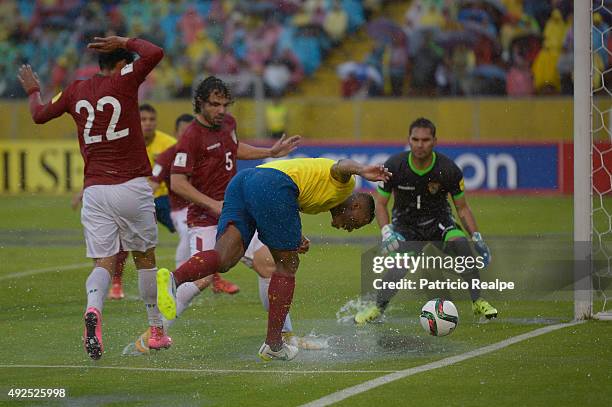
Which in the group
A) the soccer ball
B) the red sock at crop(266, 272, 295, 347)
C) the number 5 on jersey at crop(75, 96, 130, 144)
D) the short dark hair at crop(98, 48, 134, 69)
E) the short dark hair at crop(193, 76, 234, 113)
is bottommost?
the soccer ball

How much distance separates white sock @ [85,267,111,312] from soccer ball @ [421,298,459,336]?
235 centimetres

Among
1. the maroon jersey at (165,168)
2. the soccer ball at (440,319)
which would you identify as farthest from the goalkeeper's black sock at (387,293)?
the maroon jersey at (165,168)

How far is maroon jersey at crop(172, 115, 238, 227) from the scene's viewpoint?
9828 mm

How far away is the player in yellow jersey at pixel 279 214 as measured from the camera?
7.95m

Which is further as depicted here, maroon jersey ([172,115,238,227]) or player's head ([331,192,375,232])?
maroon jersey ([172,115,238,227])

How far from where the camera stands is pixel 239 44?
2731 centimetres

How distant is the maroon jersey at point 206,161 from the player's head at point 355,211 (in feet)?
6.31

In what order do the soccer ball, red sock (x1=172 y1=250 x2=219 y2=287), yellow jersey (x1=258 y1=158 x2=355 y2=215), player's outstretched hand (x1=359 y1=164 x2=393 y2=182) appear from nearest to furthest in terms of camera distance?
player's outstretched hand (x1=359 y1=164 x2=393 y2=182) → red sock (x1=172 y1=250 x2=219 y2=287) → yellow jersey (x1=258 y1=158 x2=355 y2=215) → the soccer ball

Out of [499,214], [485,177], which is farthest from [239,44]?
[499,214]

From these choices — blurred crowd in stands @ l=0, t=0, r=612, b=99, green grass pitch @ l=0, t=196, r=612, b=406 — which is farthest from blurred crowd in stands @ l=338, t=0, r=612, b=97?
green grass pitch @ l=0, t=196, r=612, b=406

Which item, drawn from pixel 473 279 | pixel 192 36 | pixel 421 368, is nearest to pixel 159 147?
pixel 473 279

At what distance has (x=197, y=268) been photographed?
7.86 meters

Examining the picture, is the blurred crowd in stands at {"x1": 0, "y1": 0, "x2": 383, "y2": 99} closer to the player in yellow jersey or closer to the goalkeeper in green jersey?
the goalkeeper in green jersey

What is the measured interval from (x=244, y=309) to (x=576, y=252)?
3.11 meters
